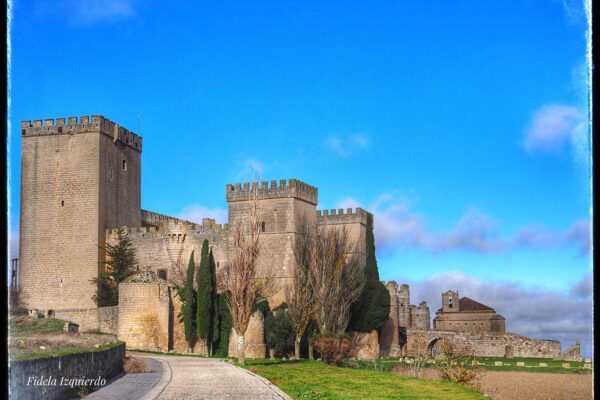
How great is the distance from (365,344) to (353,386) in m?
19.2

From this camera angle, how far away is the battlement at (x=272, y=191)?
36.7m

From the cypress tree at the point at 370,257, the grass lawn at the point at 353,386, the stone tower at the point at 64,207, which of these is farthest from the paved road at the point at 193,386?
the stone tower at the point at 64,207

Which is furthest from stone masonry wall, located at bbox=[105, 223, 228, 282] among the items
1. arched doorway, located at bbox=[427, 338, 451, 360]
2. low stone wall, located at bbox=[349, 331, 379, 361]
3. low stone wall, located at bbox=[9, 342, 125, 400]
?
low stone wall, located at bbox=[9, 342, 125, 400]

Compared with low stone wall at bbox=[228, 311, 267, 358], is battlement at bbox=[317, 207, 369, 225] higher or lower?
higher

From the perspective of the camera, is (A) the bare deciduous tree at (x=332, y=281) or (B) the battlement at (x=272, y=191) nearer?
(A) the bare deciduous tree at (x=332, y=281)

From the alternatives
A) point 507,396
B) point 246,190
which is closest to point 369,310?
point 246,190

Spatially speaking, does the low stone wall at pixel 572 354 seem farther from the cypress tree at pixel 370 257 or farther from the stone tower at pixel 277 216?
the stone tower at pixel 277 216

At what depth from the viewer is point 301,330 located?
106ft

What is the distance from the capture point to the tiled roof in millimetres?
56656

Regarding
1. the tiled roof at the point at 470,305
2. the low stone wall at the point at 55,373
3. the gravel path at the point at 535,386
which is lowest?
the gravel path at the point at 535,386

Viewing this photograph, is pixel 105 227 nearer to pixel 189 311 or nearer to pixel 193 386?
pixel 189 311

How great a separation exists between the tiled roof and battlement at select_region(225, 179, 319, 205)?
24540 mm

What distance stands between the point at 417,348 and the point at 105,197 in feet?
68.1

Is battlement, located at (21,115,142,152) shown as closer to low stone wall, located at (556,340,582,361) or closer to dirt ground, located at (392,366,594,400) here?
dirt ground, located at (392,366,594,400)
